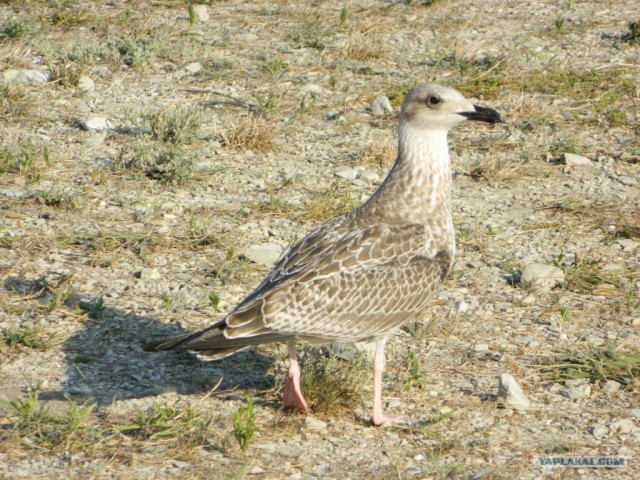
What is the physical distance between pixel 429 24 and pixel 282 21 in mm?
1800

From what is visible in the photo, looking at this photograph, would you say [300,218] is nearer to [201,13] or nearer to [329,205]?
[329,205]

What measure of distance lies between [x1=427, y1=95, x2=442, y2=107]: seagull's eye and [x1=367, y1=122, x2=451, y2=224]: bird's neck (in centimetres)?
17

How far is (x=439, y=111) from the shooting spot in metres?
6.62

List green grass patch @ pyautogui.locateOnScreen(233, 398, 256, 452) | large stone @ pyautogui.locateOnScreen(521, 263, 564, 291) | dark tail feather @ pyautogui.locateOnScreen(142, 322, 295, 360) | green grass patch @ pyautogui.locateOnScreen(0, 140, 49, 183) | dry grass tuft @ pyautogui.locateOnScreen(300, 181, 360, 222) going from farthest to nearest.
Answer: green grass patch @ pyautogui.locateOnScreen(0, 140, 49, 183) < dry grass tuft @ pyautogui.locateOnScreen(300, 181, 360, 222) < large stone @ pyautogui.locateOnScreen(521, 263, 564, 291) < dark tail feather @ pyautogui.locateOnScreen(142, 322, 295, 360) < green grass patch @ pyautogui.locateOnScreen(233, 398, 256, 452)

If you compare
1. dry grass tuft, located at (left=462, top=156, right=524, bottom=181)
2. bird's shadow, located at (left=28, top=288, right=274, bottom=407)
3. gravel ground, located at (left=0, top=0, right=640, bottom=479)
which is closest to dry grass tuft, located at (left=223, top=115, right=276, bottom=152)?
gravel ground, located at (left=0, top=0, right=640, bottom=479)

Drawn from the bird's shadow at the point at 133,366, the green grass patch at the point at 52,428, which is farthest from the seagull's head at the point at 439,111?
the green grass patch at the point at 52,428

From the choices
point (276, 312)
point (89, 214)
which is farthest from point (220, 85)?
point (276, 312)

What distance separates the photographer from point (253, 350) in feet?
22.7

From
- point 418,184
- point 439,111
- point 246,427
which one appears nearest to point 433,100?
point 439,111

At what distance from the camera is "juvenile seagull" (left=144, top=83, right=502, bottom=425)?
591 centimetres

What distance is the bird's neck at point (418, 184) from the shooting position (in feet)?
21.3

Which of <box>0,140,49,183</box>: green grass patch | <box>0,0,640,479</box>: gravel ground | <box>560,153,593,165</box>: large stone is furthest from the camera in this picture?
<box>560,153,593,165</box>: large stone

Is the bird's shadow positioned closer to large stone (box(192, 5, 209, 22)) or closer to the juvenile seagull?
the juvenile seagull

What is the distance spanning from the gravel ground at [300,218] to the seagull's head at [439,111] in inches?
55.7
